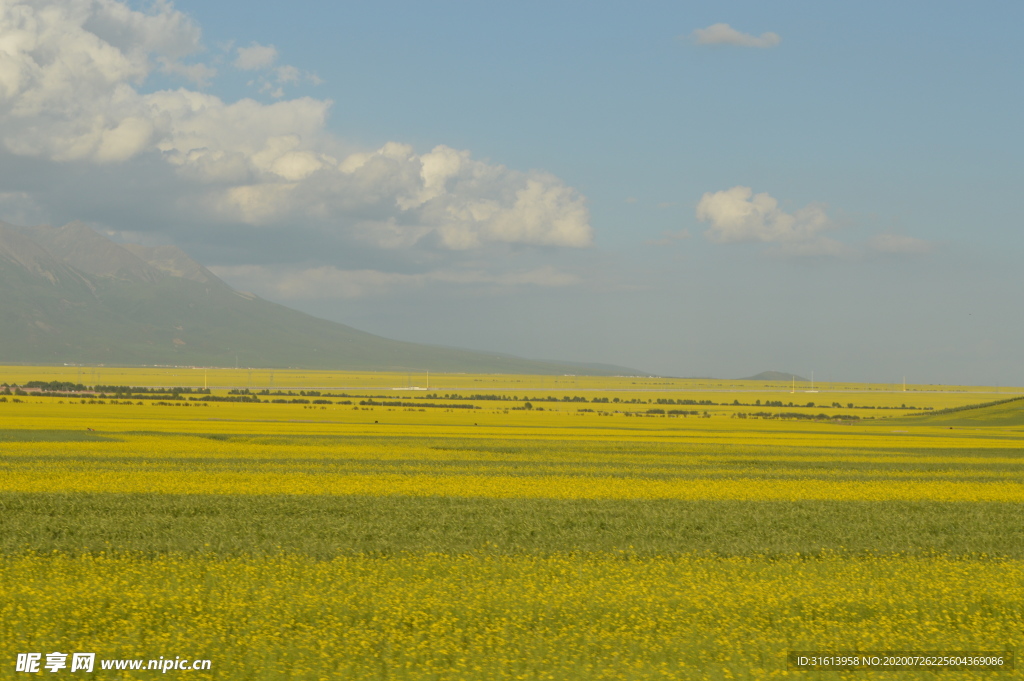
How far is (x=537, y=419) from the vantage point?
289 feet

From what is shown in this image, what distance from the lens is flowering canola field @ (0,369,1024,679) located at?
13641 mm

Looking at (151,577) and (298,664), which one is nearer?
(298,664)

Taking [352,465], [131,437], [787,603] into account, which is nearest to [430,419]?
[131,437]

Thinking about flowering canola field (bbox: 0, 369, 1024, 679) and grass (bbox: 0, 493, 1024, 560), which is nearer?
flowering canola field (bbox: 0, 369, 1024, 679)

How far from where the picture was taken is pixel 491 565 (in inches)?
742

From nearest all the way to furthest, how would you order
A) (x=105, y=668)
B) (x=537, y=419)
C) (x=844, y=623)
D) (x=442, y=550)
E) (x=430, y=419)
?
(x=105, y=668)
(x=844, y=623)
(x=442, y=550)
(x=430, y=419)
(x=537, y=419)

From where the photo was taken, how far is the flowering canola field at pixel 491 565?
13641 mm

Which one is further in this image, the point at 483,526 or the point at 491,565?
the point at 483,526

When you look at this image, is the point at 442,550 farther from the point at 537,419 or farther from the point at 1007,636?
the point at 537,419

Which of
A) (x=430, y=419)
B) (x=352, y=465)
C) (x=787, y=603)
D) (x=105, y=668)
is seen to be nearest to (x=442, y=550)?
(x=787, y=603)

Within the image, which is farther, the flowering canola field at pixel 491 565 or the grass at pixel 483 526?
the grass at pixel 483 526

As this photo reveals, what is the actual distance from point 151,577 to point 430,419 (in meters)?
64.7

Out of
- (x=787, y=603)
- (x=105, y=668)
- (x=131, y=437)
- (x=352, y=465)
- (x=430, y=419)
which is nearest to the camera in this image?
(x=105, y=668)

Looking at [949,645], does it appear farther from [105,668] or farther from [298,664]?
[105,668]
